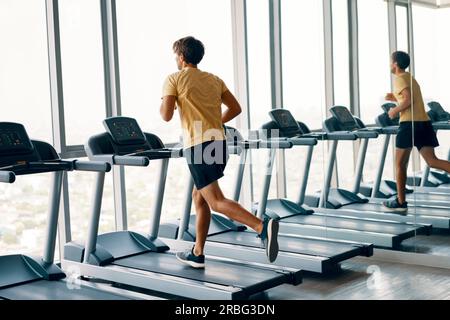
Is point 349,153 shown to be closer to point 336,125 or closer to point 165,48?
point 336,125

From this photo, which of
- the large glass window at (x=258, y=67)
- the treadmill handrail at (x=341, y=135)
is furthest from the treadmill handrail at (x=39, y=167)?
the large glass window at (x=258, y=67)

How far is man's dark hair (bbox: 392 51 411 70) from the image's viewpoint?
4723 mm

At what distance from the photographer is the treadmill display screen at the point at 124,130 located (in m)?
4.55

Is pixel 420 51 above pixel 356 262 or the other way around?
above

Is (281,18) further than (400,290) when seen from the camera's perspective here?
Yes

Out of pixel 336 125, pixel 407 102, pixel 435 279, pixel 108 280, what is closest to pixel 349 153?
pixel 336 125

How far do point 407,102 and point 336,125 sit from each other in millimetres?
788

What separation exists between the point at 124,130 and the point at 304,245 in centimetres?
155

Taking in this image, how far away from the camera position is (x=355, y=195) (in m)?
5.62

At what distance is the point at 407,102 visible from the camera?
15.6ft

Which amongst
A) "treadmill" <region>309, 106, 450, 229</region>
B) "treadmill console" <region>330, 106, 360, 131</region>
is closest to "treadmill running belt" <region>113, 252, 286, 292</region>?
"treadmill" <region>309, 106, 450, 229</region>

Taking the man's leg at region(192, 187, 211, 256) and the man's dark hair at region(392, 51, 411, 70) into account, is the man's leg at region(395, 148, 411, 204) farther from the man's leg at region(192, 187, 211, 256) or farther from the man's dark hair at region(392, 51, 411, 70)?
the man's leg at region(192, 187, 211, 256)

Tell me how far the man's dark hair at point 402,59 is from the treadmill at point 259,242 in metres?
0.93
